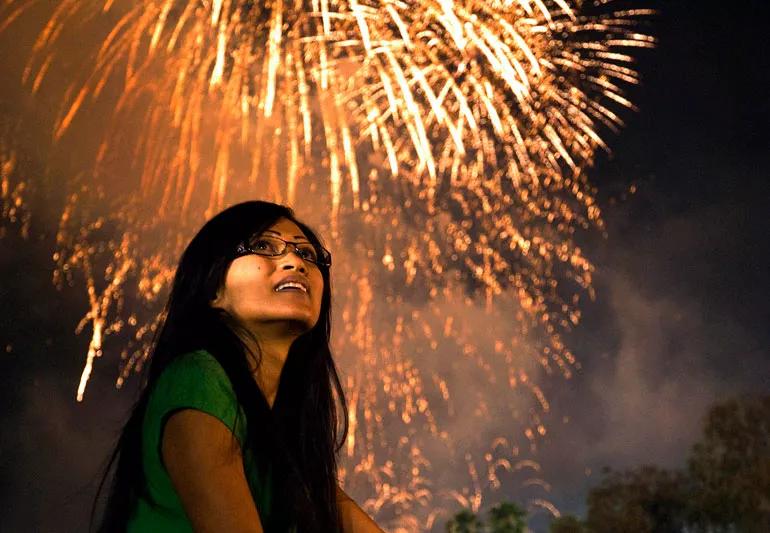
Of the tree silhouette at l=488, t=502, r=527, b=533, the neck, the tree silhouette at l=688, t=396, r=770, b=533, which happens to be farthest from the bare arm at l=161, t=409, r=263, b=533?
the tree silhouette at l=488, t=502, r=527, b=533

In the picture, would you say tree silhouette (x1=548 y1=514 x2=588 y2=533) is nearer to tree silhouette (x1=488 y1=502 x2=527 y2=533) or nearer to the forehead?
tree silhouette (x1=488 y1=502 x2=527 y2=533)

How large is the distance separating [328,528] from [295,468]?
0.32 meters

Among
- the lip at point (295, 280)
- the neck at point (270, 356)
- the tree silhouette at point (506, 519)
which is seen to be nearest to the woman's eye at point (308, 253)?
the lip at point (295, 280)

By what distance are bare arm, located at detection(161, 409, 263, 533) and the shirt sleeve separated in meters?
0.02

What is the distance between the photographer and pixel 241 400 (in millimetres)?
2342

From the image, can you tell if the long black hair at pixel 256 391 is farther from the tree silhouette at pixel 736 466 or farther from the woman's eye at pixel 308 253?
the tree silhouette at pixel 736 466

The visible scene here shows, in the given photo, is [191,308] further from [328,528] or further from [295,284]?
[328,528]

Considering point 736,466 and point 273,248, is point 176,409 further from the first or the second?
point 736,466

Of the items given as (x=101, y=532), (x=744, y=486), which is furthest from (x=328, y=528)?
(x=744, y=486)

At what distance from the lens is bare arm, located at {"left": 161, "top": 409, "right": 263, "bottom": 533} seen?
6.77 feet

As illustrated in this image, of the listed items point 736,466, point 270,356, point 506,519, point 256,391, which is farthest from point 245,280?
point 506,519

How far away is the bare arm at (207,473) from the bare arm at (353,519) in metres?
0.73

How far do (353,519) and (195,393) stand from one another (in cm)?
85

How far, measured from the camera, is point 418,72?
15.7m
